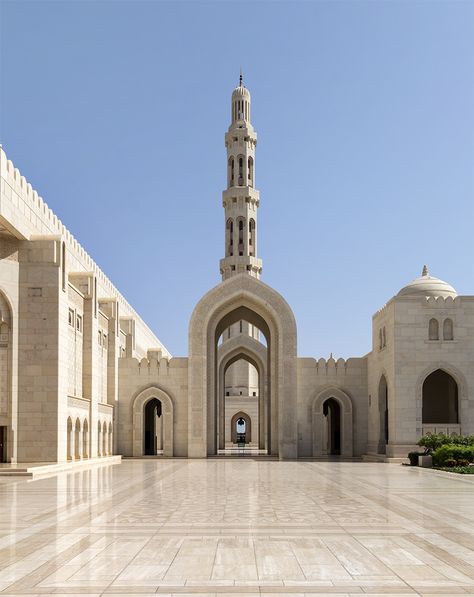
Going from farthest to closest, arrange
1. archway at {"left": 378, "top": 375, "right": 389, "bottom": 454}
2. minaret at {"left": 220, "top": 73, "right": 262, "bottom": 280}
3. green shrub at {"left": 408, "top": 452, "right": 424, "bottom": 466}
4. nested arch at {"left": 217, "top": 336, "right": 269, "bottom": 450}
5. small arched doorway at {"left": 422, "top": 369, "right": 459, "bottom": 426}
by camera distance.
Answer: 1. minaret at {"left": 220, "top": 73, "right": 262, "bottom": 280}
2. nested arch at {"left": 217, "top": 336, "right": 269, "bottom": 450}
3. small arched doorway at {"left": 422, "top": 369, "right": 459, "bottom": 426}
4. archway at {"left": 378, "top": 375, "right": 389, "bottom": 454}
5. green shrub at {"left": 408, "top": 452, "right": 424, "bottom": 466}

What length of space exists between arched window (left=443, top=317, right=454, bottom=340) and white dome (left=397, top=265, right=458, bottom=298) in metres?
1.32

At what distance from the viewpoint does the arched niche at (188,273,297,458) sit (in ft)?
113

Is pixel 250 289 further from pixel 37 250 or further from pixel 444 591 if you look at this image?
pixel 444 591

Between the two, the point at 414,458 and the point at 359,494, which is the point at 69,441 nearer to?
the point at 414,458

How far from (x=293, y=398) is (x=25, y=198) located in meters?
15.6

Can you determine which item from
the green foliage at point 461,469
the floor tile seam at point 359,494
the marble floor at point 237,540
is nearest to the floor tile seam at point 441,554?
the marble floor at point 237,540

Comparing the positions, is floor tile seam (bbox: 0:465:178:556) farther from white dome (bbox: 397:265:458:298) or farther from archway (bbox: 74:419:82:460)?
white dome (bbox: 397:265:458:298)

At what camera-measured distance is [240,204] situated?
1816 inches

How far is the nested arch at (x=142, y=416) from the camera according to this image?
115 feet

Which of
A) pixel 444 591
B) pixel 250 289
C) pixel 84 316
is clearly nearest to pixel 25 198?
pixel 84 316

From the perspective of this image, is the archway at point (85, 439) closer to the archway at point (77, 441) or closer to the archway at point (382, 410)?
the archway at point (77, 441)

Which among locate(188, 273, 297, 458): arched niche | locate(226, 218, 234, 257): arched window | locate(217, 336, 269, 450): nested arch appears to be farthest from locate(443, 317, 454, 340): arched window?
locate(226, 218, 234, 257): arched window

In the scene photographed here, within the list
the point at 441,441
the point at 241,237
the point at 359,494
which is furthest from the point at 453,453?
the point at 241,237

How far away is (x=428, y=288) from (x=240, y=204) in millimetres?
16798
